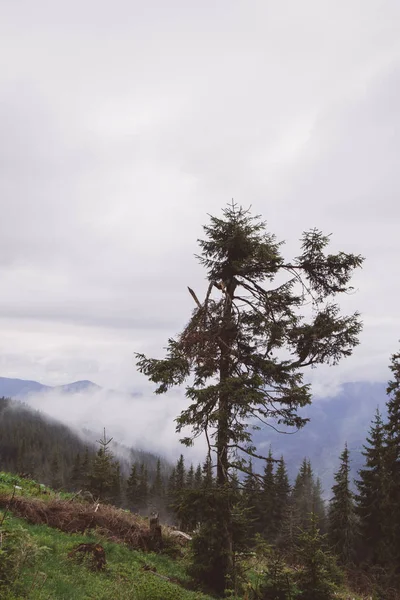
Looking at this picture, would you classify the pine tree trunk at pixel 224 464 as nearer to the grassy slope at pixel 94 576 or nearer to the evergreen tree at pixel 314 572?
the grassy slope at pixel 94 576

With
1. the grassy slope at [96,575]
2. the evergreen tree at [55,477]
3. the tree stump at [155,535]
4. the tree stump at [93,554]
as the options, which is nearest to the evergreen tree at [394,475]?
the grassy slope at [96,575]

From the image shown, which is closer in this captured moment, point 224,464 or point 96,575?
point 96,575

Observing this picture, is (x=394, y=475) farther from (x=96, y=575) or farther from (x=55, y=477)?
(x=55, y=477)

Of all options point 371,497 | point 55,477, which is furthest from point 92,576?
point 55,477

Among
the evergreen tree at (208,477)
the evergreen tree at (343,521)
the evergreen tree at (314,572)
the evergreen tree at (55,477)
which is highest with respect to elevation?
the evergreen tree at (208,477)

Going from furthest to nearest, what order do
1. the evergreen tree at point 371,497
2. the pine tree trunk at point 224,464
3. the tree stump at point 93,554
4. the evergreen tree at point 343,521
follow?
the evergreen tree at point 343,521 → the evergreen tree at point 371,497 → the pine tree trunk at point 224,464 → the tree stump at point 93,554

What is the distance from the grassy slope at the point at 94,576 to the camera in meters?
7.38

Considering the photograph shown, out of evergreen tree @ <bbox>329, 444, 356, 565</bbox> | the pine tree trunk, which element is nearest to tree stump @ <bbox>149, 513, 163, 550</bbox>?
the pine tree trunk

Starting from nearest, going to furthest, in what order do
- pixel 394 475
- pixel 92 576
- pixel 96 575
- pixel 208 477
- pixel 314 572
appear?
pixel 92 576
pixel 96 575
pixel 314 572
pixel 208 477
pixel 394 475

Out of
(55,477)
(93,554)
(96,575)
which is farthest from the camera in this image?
(55,477)

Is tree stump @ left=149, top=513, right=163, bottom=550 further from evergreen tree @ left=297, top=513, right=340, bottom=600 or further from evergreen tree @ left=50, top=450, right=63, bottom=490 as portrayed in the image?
evergreen tree @ left=50, top=450, right=63, bottom=490

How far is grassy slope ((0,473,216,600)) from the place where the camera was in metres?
7.38

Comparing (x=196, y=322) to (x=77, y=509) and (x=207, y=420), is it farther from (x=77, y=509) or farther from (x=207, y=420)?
(x=77, y=509)

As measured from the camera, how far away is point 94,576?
9336 mm
